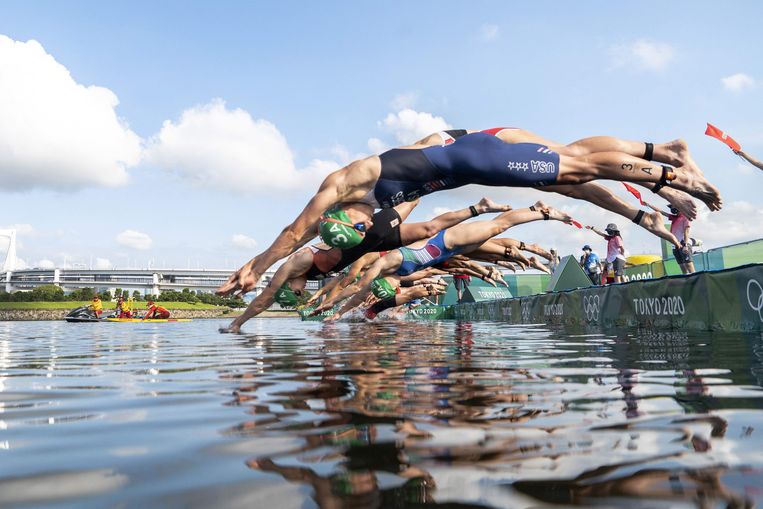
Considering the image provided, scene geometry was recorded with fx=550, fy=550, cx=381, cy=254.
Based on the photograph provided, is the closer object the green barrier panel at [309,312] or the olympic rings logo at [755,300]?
the olympic rings logo at [755,300]

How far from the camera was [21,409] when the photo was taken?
→ 2.15 m

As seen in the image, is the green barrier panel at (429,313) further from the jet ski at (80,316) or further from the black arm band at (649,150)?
the black arm band at (649,150)

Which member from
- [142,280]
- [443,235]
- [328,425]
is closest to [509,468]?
[328,425]

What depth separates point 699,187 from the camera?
16.7ft

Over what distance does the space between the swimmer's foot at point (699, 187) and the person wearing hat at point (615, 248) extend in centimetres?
733

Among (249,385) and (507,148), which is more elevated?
(507,148)

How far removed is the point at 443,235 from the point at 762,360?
21.7ft

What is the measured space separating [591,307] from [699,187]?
16.3 ft

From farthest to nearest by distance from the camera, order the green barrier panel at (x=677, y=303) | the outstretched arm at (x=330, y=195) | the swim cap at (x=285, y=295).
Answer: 1. the swim cap at (x=285, y=295)
2. the outstretched arm at (x=330, y=195)
3. the green barrier panel at (x=677, y=303)

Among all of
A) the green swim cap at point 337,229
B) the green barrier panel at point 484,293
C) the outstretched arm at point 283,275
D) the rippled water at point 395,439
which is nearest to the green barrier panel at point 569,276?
→ the green barrier panel at point 484,293

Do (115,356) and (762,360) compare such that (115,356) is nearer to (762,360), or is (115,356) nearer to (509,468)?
(509,468)

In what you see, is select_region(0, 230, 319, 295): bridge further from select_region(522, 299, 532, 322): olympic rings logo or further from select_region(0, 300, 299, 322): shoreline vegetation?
select_region(522, 299, 532, 322): olympic rings logo

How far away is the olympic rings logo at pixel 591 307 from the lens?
9.45 metres

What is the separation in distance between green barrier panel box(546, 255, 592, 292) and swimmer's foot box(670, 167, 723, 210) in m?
→ 8.02
